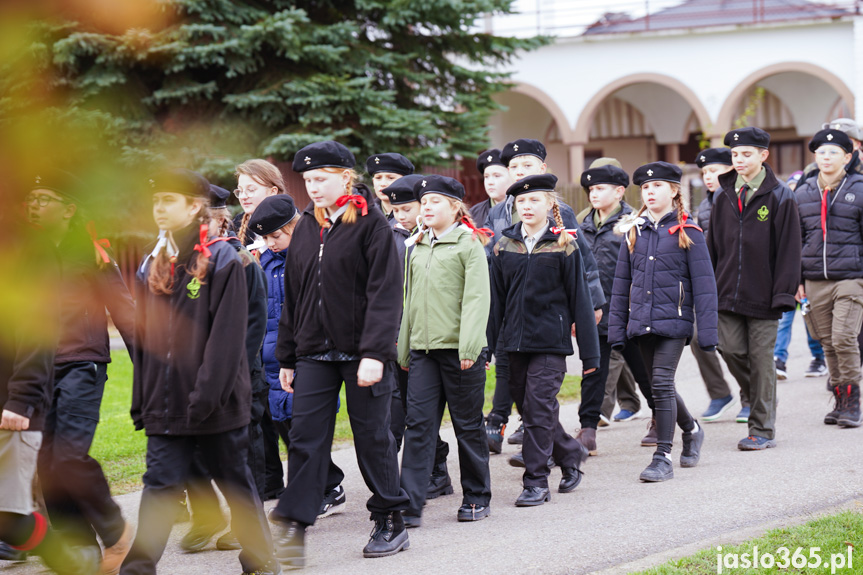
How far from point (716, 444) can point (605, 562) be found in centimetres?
312

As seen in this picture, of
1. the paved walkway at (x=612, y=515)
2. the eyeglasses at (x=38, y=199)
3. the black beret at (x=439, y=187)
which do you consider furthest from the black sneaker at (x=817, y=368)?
the eyeglasses at (x=38, y=199)

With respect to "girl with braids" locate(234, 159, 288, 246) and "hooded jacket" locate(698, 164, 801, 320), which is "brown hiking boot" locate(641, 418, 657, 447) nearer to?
"hooded jacket" locate(698, 164, 801, 320)

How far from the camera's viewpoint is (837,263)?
774 centimetres

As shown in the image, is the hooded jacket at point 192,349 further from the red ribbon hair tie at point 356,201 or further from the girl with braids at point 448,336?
the girl with braids at point 448,336

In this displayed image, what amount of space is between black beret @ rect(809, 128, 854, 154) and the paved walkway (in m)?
2.25

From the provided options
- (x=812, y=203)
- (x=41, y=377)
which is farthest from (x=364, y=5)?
(x=41, y=377)

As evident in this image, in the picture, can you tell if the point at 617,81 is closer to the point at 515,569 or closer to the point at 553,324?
the point at 553,324

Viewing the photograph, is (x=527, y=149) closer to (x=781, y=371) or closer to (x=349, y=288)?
(x=349, y=288)

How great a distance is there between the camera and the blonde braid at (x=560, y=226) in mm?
5918

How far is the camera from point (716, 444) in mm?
7293

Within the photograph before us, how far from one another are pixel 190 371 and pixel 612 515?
257cm

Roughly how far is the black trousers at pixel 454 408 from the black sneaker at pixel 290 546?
88cm

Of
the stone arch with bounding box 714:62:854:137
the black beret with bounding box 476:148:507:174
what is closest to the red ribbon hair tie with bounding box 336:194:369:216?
the black beret with bounding box 476:148:507:174

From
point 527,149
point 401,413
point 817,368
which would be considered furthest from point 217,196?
point 817,368
